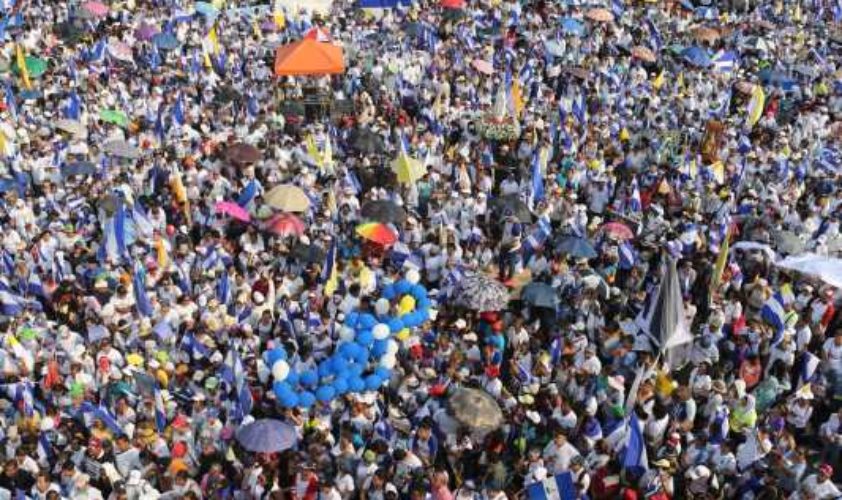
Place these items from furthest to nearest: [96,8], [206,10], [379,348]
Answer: [206,10]
[96,8]
[379,348]

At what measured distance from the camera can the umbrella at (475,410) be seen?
9.22m

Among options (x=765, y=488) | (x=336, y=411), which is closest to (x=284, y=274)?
(x=336, y=411)

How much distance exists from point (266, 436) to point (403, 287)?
131 inches

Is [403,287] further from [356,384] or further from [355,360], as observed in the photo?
[356,384]

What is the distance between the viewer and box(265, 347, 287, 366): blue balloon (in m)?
10.2

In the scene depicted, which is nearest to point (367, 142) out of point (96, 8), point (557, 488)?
point (557, 488)

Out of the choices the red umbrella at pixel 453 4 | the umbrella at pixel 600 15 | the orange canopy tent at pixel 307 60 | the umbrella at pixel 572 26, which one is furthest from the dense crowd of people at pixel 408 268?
the red umbrella at pixel 453 4

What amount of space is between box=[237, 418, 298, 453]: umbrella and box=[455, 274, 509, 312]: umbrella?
3.10 metres

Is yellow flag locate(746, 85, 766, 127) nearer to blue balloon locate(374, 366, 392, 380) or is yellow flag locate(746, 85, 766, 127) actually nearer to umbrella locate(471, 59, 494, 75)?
umbrella locate(471, 59, 494, 75)

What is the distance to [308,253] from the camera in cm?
1239

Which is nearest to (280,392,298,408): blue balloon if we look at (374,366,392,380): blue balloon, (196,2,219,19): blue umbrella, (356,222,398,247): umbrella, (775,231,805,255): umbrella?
(374,366,392,380): blue balloon

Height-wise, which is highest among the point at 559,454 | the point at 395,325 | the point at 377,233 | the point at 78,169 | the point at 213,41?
the point at 213,41

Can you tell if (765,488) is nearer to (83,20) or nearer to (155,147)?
(155,147)

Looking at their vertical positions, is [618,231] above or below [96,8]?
below
